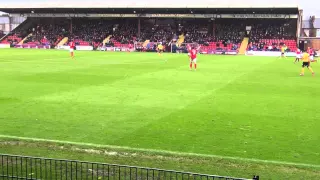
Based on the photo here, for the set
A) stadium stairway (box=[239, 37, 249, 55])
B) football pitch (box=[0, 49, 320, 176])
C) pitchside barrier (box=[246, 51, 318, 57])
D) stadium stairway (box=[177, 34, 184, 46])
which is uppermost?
stadium stairway (box=[177, 34, 184, 46])

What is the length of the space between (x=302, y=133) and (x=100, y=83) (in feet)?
43.8

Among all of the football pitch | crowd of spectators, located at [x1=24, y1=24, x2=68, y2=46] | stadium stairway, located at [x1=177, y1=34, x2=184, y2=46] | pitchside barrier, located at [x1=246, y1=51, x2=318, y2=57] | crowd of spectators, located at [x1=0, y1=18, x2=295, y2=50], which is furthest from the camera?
crowd of spectators, located at [x1=24, y1=24, x2=68, y2=46]

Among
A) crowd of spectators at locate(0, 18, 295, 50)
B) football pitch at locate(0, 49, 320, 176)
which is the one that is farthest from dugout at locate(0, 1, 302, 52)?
football pitch at locate(0, 49, 320, 176)

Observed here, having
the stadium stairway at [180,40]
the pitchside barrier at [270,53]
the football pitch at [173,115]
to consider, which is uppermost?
the stadium stairway at [180,40]

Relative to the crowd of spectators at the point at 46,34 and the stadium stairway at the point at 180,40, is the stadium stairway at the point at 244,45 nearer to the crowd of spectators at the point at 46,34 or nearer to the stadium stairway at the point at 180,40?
the stadium stairway at the point at 180,40

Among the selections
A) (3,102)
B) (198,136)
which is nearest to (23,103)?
(3,102)

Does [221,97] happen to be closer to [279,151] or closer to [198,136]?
[198,136]

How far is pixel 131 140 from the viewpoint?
1109 cm

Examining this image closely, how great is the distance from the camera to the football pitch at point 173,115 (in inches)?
422

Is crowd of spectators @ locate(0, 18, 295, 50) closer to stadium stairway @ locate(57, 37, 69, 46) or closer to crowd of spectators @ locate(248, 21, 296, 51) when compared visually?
crowd of spectators @ locate(248, 21, 296, 51)

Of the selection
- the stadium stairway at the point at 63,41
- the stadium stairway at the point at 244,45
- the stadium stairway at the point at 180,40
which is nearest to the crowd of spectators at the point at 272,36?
the stadium stairway at the point at 244,45

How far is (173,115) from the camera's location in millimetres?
14484

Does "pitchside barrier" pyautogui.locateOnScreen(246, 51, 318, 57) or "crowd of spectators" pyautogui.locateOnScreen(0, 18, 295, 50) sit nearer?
"pitchside barrier" pyautogui.locateOnScreen(246, 51, 318, 57)

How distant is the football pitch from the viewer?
10.7 m
